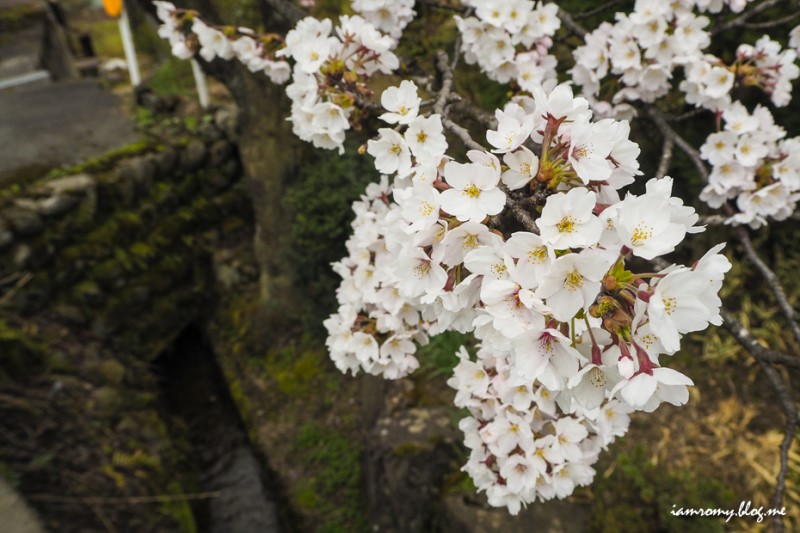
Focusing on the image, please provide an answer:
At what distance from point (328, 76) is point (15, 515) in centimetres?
277

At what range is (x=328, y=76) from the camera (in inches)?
58.1

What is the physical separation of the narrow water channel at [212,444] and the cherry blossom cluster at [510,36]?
137 inches

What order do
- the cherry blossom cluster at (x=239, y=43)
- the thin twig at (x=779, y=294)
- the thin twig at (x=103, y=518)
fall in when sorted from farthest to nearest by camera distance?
the thin twig at (x=103, y=518), the cherry blossom cluster at (x=239, y=43), the thin twig at (x=779, y=294)

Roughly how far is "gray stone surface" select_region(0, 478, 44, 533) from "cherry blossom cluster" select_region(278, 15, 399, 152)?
2.53 metres

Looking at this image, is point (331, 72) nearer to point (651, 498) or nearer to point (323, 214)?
point (323, 214)

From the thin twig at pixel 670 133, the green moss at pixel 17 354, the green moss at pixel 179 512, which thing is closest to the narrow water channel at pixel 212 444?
the green moss at pixel 179 512

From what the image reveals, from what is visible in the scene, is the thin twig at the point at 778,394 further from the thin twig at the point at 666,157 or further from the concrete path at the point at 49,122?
the concrete path at the point at 49,122

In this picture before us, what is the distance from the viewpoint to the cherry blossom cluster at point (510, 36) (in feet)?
5.55

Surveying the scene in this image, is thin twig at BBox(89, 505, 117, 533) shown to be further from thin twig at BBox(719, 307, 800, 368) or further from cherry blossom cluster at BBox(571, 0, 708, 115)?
cherry blossom cluster at BBox(571, 0, 708, 115)

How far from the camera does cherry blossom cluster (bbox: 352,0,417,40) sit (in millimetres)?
1723

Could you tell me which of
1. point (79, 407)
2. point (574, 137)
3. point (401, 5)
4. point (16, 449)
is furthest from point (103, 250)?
point (574, 137)

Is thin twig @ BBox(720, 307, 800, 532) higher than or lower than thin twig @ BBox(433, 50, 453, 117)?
lower

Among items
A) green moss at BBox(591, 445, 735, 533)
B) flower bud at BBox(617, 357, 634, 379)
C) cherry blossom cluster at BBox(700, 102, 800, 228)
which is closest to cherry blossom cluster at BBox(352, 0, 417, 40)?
cherry blossom cluster at BBox(700, 102, 800, 228)

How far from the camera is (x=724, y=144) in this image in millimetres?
1806
